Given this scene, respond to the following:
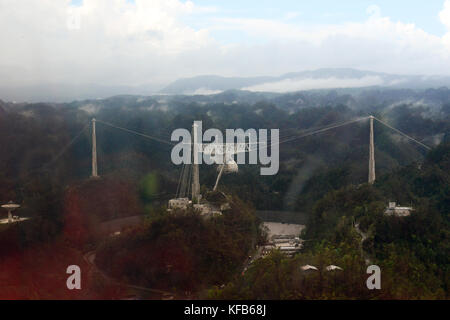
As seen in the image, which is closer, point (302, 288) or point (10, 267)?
point (302, 288)

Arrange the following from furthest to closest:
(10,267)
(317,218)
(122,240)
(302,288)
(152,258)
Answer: (317,218), (122,240), (152,258), (10,267), (302,288)

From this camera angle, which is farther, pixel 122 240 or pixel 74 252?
pixel 122 240

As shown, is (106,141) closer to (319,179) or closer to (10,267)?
(319,179)

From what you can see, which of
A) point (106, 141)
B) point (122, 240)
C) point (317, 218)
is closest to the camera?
point (122, 240)

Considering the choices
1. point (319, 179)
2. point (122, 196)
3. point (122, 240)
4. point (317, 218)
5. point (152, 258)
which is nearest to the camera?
point (152, 258)

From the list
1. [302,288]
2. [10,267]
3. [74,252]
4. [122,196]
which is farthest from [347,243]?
[122,196]

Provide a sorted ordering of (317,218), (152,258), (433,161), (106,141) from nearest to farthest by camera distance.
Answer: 1. (152,258)
2. (317,218)
3. (433,161)
4. (106,141)

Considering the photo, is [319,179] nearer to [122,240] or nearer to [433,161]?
[433,161]

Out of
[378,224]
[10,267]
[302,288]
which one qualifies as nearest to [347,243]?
[378,224]
